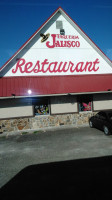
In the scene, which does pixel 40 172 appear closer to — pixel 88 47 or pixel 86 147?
pixel 86 147

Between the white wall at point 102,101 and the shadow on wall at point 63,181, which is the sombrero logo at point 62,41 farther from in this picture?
the shadow on wall at point 63,181

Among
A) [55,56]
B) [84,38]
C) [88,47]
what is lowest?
[55,56]

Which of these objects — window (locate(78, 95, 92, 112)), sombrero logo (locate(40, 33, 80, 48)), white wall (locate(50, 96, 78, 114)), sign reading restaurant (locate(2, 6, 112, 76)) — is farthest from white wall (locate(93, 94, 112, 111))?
sombrero logo (locate(40, 33, 80, 48))

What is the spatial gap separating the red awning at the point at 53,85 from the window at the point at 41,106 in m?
1.02

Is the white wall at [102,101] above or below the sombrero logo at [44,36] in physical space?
below

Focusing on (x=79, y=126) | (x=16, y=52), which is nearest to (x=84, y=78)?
(x=79, y=126)

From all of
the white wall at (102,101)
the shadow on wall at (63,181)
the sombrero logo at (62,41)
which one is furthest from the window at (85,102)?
the shadow on wall at (63,181)

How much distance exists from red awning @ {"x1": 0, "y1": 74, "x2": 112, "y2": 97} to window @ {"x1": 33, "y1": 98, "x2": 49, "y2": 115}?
102cm

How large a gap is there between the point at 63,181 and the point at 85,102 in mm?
9534

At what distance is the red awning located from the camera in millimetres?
12180

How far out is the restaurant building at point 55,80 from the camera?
40.5 feet

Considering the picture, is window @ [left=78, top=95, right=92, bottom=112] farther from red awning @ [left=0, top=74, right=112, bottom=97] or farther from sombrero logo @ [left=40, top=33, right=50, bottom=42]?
sombrero logo @ [left=40, top=33, right=50, bottom=42]

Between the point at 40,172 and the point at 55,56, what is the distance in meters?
10.9

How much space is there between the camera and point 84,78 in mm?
13664
